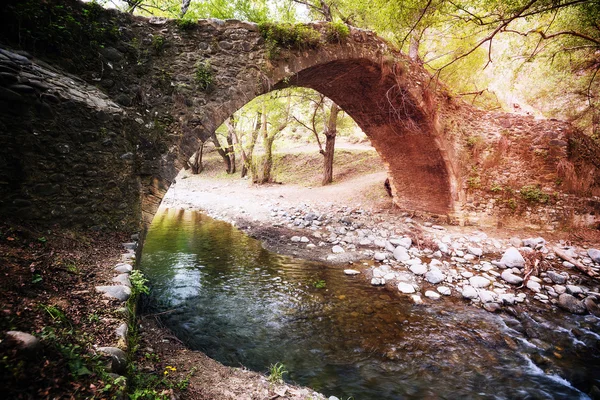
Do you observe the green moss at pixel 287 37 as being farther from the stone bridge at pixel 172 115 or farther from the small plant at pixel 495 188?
the small plant at pixel 495 188

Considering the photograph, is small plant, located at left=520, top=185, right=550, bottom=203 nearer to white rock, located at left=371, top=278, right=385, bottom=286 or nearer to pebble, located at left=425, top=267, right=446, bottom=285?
pebble, located at left=425, top=267, right=446, bottom=285

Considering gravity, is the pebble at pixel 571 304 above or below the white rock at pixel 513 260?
below

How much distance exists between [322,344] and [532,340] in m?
2.71

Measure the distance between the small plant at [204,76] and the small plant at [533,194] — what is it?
795cm

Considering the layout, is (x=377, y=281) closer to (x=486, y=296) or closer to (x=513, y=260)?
(x=486, y=296)

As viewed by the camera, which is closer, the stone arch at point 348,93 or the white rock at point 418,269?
the stone arch at point 348,93

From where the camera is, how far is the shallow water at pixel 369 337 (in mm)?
2566

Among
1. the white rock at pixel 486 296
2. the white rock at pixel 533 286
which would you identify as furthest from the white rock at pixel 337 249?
the white rock at pixel 533 286

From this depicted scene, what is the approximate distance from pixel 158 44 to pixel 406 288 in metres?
5.46

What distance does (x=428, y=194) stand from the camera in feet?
25.5

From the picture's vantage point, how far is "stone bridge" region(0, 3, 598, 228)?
260 cm

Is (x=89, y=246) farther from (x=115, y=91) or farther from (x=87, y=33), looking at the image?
(x=87, y=33)

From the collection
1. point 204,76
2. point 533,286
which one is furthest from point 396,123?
point 204,76

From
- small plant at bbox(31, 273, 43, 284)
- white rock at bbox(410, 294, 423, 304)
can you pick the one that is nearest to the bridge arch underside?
white rock at bbox(410, 294, 423, 304)
